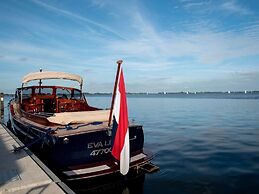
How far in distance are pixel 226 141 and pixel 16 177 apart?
12696 mm

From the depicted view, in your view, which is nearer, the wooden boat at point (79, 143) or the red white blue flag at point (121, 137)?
Result: the red white blue flag at point (121, 137)

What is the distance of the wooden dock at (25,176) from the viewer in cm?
546

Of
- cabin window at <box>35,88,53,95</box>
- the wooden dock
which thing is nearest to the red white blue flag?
the wooden dock

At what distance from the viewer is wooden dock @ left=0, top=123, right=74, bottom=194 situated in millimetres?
5457

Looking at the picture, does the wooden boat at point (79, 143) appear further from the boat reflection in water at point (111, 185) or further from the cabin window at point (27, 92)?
the cabin window at point (27, 92)

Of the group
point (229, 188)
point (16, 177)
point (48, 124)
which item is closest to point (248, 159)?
point (229, 188)

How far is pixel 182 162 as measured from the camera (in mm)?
11344

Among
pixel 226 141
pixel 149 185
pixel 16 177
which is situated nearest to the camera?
pixel 16 177

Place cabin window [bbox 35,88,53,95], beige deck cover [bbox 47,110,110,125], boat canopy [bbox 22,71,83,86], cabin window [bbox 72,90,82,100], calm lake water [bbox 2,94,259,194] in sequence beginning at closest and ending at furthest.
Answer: beige deck cover [bbox 47,110,110,125]
calm lake water [bbox 2,94,259,194]
boat canopy [bbox 22,71,83,86]
cabin window [bbox 35,88,53,95]
cabin window [bbox 72,90,82,100]

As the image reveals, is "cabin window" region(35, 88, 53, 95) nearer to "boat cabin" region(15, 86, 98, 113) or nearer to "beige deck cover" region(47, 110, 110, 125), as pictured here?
"boat cabin" region(15, 86, 98, 113)

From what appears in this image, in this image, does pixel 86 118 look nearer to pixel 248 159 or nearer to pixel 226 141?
pixel 248 159

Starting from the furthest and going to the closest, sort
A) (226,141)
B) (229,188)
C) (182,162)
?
(226,141) < (182,162) < (229,188)

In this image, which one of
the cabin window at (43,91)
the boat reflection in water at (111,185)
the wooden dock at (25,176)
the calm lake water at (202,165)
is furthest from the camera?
the cabin window at (43,91)

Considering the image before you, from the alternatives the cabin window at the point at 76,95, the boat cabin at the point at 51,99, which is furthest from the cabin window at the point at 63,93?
the cabin window at the point at 76,95
